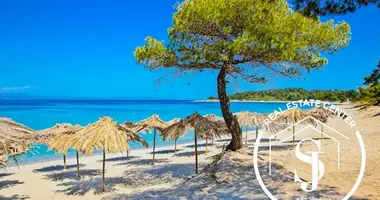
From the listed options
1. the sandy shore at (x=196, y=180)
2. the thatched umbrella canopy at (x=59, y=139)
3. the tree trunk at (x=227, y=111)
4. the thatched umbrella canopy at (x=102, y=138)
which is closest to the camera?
the sandy shore at (x=196, y=180)

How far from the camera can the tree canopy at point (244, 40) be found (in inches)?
294

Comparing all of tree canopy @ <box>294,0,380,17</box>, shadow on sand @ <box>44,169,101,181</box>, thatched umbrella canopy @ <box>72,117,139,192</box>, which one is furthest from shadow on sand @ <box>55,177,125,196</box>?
tree canopy @ <box>294,0,380,17</box>

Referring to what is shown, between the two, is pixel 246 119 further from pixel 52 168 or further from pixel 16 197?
pixel 16 197

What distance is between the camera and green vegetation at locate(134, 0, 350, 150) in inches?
294

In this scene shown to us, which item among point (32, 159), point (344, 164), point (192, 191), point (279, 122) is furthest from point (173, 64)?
point (32, 159)

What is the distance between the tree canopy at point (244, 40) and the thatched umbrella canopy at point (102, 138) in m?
1.86

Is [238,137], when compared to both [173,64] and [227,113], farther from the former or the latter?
[173,64]

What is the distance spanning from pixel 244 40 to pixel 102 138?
13.0ft

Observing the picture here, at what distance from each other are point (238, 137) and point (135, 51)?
11.4 ft

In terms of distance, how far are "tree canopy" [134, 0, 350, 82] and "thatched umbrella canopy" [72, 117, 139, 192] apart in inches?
73.2

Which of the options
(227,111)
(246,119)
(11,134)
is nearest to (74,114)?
(246,119)

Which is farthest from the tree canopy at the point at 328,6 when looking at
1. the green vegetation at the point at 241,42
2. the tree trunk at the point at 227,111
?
the tree trunk at the point at 227,111

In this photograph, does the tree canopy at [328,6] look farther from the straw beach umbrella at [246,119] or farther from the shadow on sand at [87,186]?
the straw beach umbrella at [246,119]

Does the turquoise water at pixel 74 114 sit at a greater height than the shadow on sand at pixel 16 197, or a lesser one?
greater
